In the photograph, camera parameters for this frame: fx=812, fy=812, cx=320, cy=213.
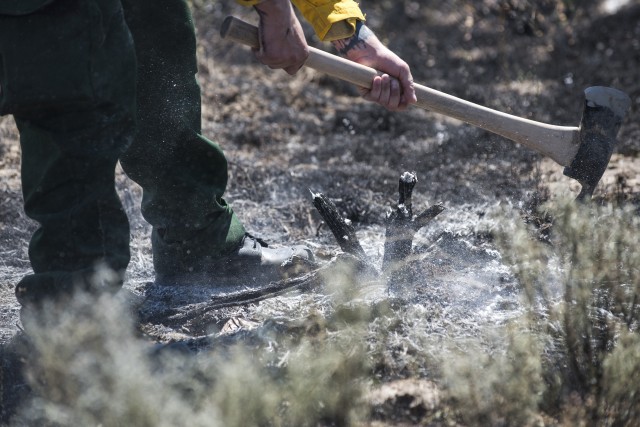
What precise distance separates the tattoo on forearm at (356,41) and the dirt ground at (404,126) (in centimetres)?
81

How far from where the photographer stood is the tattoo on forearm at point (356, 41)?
300 cm

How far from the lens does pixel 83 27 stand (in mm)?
2254

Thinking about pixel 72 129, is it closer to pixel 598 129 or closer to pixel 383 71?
pixel 383 71

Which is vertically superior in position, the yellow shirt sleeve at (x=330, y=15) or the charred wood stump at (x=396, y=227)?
the yellow shirt sleeve at (x=330, y=15)

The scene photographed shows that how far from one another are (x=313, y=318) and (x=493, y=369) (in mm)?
651

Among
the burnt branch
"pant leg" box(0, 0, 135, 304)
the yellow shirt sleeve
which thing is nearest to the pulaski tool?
the yellow shirt sleeve

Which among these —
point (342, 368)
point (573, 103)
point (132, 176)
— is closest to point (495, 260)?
point (342, 368)

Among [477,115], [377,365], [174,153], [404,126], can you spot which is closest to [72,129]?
[174,153]

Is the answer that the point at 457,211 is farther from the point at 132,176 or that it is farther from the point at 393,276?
the point at 132,176

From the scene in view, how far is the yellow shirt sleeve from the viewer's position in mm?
2734

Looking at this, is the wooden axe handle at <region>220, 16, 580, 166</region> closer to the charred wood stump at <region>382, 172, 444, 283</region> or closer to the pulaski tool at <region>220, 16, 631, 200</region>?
the pulaski tool at <region>220, 16, 631, 200</region>

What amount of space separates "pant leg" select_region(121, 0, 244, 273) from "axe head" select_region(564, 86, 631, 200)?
4.44 feet

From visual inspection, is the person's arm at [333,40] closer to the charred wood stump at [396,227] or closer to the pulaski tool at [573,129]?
the pulaski tool at [573,129]

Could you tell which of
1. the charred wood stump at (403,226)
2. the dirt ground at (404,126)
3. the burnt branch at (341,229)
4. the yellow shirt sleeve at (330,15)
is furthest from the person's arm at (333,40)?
the dirt ground at (404,126)
